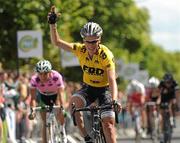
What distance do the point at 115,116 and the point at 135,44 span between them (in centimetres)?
5666

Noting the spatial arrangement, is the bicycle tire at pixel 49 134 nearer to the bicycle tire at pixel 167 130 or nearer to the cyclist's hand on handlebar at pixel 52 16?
the cyclist's hand on handlebar at pixel 52 16

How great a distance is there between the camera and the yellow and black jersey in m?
10.4

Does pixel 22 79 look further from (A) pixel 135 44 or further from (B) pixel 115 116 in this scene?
(A) pixel 135 44

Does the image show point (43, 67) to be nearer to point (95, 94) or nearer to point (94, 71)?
point (95, 94)

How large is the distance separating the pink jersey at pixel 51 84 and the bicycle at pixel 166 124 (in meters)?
4.72

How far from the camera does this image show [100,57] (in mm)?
10461

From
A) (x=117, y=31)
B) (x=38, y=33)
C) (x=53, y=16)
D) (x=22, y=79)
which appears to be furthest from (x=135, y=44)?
(x=53, y=16)

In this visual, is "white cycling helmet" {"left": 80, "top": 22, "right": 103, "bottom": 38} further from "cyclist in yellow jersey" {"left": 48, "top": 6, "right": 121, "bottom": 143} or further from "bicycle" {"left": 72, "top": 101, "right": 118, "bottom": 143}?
"bicycle" {"left": 72, "top": 101, "right": 118, "bottom": 143}

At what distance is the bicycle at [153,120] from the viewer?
66.4 feet

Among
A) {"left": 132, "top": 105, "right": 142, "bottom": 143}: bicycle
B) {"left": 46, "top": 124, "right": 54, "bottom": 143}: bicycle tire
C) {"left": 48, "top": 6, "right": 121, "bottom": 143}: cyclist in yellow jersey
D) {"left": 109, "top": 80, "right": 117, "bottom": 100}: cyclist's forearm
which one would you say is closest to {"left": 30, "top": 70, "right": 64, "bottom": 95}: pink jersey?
{"left": 46, "top": 124, "right": 54, "bottom": 143}: bicycle tire

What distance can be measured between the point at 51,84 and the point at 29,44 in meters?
12.4

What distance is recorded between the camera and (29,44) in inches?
1046

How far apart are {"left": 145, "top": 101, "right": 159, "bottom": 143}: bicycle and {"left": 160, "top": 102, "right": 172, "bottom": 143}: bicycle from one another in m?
1.48

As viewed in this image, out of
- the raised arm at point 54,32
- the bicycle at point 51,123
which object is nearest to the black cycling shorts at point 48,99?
the bicycle at point 51,123
